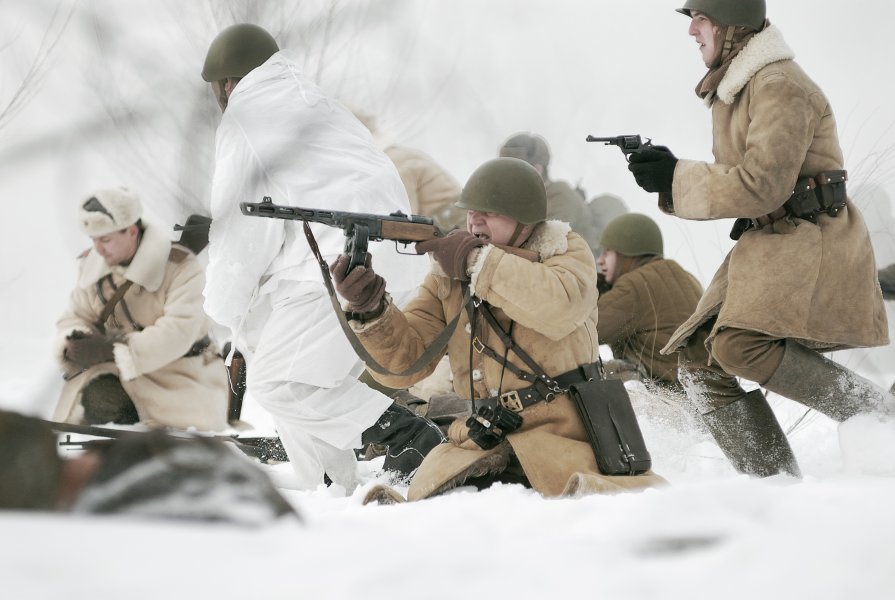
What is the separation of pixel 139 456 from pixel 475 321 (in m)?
1.82

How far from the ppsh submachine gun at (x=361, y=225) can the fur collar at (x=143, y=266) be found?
102 inches

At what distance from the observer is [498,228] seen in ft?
11.0

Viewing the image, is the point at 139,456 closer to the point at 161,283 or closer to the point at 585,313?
the point at 585,313

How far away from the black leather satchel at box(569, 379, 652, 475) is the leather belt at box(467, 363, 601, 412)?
0.04 metres

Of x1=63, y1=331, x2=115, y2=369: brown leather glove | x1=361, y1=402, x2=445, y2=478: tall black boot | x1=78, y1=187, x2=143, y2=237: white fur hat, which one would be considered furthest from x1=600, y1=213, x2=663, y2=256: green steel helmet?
x1=63, y1=331, x2=115, y2=369: brown leather glove

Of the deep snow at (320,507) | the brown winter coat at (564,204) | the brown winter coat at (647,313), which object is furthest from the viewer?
the brown winter coat at (564,204)

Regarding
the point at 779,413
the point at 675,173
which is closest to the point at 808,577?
the point at 675,173

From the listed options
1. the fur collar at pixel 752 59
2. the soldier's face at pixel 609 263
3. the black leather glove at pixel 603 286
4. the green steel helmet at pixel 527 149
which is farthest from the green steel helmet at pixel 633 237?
the fur collar at pixel 752 59

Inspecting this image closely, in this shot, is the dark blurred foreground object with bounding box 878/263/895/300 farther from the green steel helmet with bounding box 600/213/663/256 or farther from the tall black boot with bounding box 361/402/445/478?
the tall black boot with bounding box 361/402/445/478

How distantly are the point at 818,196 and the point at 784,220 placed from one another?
0.40ft

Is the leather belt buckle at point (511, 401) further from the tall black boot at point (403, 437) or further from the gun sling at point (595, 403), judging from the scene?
the tall black boot at point (403, 437)

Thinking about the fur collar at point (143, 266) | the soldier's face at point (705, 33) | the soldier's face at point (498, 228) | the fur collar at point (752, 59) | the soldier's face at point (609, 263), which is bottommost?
the soldier's face at point (609, 263)

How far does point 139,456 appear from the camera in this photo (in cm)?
150

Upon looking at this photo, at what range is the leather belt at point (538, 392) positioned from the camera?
3.15 meters
